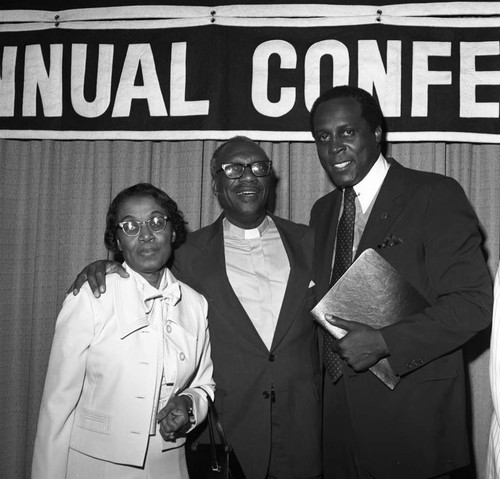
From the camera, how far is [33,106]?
9.85ft

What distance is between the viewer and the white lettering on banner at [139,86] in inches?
115

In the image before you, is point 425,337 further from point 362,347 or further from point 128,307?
point 128,307

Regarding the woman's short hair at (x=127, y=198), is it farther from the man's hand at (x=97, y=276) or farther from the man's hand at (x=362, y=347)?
the man's hand at (x=362, y=347)

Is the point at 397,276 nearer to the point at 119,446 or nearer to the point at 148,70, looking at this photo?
the point at 119,446

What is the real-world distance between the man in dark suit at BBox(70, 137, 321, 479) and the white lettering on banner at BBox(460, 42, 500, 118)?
3.87 ft

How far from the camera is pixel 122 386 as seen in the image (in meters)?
1.71

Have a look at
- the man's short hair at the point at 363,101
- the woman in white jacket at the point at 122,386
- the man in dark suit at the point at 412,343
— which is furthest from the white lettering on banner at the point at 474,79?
the woman in white jacket at the point at 122,386

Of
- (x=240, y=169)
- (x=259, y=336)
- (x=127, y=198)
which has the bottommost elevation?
(x=259, y=336)

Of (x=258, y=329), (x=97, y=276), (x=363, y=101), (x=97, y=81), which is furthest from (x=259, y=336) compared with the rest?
(x=97, y=81)

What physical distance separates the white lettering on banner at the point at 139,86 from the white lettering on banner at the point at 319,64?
79cm

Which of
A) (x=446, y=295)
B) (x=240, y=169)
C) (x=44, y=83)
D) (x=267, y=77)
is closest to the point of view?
(x=446, y=295)

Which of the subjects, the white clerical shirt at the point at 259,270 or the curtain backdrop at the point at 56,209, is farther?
the curtain backdrop at the point at 56,209

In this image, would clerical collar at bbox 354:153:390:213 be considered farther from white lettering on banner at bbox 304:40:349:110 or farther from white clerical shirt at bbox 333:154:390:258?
white lettering on banner at bbox 304:40:349:110

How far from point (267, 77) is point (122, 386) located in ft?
6.01
